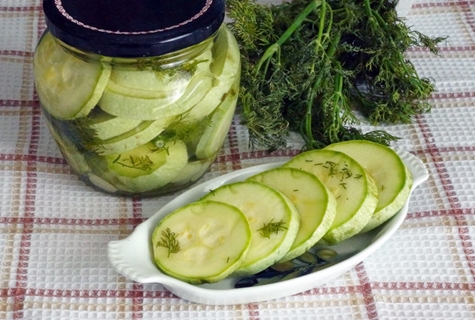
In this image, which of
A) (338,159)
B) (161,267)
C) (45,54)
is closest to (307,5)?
(338,159)

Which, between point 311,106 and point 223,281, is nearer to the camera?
point 223,281

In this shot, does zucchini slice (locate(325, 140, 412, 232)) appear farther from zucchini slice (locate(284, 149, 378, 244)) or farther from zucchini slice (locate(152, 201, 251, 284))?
zucchini slice (locate(152, 201, 251, 284))

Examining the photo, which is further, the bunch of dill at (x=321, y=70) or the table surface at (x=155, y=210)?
the bunch of dill at (x=321, y=70)

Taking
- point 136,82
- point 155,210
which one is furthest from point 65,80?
point 155,210

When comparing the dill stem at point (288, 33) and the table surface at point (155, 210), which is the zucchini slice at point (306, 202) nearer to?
the table surface at point (155, 210)

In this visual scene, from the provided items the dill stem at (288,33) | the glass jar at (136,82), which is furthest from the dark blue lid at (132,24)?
the dill stem at (288,33)

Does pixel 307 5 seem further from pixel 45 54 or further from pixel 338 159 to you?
pixel 45 54

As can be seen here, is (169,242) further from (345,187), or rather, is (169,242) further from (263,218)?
(345,187)

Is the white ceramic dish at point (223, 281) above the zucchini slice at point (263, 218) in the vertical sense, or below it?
below
